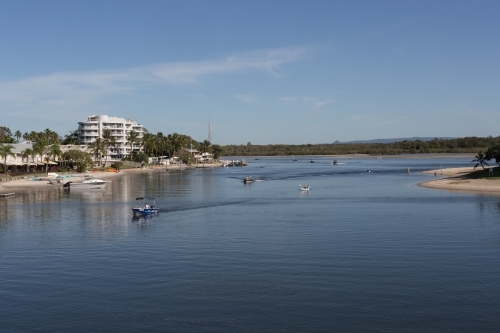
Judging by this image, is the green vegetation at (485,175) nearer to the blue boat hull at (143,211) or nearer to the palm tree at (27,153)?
the blue boat hull at (143,211)

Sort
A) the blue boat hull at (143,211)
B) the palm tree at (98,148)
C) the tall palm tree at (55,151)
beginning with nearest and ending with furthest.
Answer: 1. the blue boat hull at (143,211)
2. the tall palm tree at (55,151)
3. the palm tree at (98,148)

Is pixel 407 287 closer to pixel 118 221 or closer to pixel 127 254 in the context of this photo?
pixel 127 254

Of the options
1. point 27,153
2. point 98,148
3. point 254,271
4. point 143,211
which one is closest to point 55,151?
point 27,153

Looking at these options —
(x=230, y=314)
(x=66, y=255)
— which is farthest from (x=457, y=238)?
(x=66, y=255)

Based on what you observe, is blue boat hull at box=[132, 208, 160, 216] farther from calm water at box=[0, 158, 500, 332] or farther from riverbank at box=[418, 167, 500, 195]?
riverbank at box=[418, 167, 500, 195]

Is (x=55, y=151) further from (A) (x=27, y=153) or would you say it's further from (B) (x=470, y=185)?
(B) (x=470, y=185)

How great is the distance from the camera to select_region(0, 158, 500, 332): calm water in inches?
1020

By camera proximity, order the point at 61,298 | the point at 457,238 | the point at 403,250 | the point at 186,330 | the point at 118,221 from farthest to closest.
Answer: the point at 118,221 → the point at 457,238 → the point at 403,250 → the point at 61,298 → the point at 186,330

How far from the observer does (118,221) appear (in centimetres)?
5997

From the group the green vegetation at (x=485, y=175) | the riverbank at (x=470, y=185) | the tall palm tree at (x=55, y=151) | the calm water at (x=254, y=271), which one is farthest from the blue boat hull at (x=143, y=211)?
the tall palm tree at (x=55, y=151)

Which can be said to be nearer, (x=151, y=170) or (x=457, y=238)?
(x=457, y=238)

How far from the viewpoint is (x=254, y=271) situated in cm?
3447

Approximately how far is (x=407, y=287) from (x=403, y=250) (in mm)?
10250

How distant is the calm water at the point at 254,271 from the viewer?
25906 millimetres
